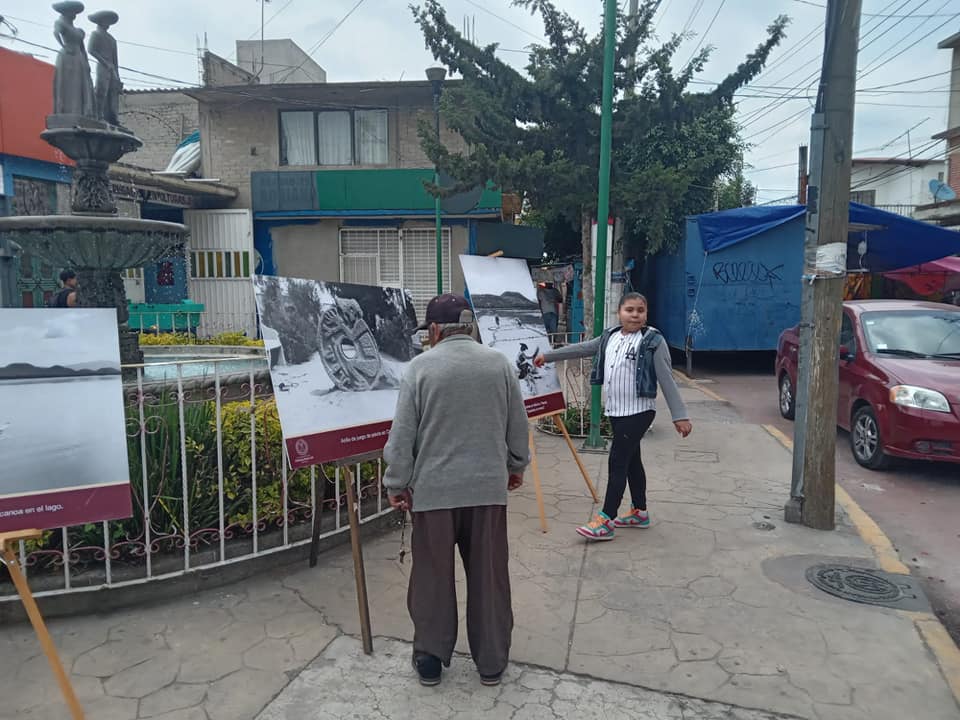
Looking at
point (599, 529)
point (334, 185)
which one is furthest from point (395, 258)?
point (599, 529)

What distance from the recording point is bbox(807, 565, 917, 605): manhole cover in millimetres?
4012

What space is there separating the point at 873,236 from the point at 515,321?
34.3ft

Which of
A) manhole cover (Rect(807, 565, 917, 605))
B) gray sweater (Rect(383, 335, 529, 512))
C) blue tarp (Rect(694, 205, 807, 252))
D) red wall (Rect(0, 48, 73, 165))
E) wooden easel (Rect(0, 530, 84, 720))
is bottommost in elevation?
manhole cover (Rect(807, 565, 917, 605))

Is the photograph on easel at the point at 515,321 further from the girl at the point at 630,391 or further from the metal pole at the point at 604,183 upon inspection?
the metal pole at the point at 604,183

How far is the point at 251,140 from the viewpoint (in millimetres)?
16922

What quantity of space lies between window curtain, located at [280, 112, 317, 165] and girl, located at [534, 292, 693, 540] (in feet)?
45.8

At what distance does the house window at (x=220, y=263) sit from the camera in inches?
664

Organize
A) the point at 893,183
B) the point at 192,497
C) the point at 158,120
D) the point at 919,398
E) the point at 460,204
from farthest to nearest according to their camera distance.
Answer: the point at 893,183, the point at 158,120, the point at 460,204, the point at 919,398, the point at 192,497

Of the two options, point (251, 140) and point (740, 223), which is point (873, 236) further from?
point (251, 140)

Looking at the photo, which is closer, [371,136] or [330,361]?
[330,361]

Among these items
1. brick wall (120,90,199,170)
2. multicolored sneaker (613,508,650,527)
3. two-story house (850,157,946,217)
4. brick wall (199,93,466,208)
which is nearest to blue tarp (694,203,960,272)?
brick wall (199,93,466,208)

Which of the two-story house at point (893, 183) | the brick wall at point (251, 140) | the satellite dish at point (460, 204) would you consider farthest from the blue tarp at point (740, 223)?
the two-story house at point (893, 183)

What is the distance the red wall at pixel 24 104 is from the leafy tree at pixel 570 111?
6600 millimetres

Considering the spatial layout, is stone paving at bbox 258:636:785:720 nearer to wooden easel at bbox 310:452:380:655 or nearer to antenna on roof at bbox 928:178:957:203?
wooden easel at bbox 310:452:380:655
